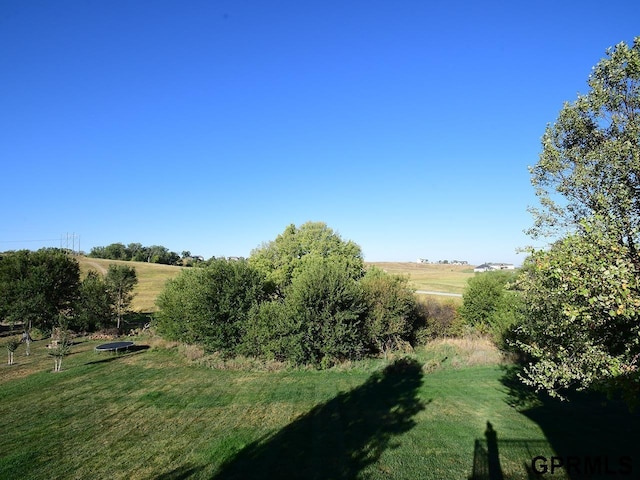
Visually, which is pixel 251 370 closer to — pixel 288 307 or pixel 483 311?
pixel 288 307

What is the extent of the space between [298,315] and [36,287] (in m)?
26.9

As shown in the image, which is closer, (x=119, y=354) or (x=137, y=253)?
(x=119, y=354)

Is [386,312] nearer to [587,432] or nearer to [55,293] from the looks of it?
[587,432]

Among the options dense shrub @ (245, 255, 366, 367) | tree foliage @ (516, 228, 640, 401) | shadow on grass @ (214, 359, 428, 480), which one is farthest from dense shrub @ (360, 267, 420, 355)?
tree foliage @ (516, 228, 640, 401)

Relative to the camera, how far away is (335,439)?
10805mm

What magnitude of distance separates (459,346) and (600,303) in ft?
68.6

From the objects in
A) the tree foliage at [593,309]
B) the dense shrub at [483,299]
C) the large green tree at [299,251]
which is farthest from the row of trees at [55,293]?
the tree foliage at [593,309]

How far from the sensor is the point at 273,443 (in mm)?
10516

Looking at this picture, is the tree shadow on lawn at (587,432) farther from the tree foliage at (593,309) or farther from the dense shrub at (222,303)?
the dense shrub at (222,303)

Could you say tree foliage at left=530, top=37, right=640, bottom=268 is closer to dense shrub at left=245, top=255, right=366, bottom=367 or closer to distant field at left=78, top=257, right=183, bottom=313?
dense shrub at left=245, top=255, right=366, bottom=367

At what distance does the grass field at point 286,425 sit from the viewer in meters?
9.19

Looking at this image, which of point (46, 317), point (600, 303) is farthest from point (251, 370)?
point (46, 317)

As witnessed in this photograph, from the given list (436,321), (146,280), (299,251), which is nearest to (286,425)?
(436,321)

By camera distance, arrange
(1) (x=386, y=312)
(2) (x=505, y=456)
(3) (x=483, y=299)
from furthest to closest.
A: 1. (3) (x=483, y=299)
2. (1) (x=386, y=312)
3. (2) (x=505, y=456)
